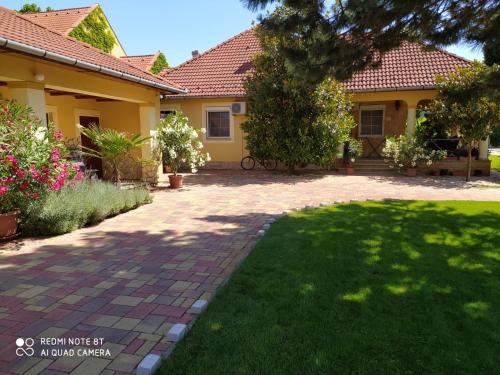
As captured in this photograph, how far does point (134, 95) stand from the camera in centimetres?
1152

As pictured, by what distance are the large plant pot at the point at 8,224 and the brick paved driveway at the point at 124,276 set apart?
410 millimetres

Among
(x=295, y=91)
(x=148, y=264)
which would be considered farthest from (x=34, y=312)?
(x=295, y=91)

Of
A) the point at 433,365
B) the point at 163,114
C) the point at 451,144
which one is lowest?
the point at 433,365

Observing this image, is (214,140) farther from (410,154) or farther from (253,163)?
(410,154)

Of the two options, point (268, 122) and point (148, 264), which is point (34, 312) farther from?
point (268, 122)

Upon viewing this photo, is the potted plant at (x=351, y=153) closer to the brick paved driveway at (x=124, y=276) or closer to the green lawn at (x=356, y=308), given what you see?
the brick paved driveway at (x=124, y=276)

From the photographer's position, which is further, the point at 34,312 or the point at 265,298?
the point at 265,298

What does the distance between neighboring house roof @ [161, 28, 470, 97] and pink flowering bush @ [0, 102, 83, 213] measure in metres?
10.5

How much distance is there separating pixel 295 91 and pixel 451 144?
7.36m

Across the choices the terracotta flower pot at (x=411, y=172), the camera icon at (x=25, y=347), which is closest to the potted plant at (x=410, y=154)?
the terracotta flower pot at (x=411, y=172)

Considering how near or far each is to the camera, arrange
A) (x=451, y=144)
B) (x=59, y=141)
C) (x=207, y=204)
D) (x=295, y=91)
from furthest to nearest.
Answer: (x=451, y=144)
(x=295, y=91)
(x=207, y=204)
(x=59, y=141)

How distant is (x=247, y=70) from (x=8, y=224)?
1370 centimetres

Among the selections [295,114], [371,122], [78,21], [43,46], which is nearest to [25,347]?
[43,46]

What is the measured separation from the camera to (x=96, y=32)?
18.2 m
